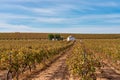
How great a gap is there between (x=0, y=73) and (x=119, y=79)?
10.4 meters

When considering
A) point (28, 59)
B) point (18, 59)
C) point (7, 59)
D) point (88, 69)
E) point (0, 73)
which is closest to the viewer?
point (88, 69)

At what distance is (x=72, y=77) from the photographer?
2172 centimetres

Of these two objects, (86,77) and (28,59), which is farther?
(28,59)

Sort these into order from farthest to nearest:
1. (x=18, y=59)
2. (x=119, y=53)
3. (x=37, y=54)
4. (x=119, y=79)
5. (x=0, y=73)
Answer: (x=119, y=53)
(x=37, y=54)
(x=0, y=73)
(x=119, y=79)
(x=18, y=59)

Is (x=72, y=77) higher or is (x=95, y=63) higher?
(x=95, y=63)

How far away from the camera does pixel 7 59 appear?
18609mm

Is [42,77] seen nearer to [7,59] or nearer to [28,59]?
[28,59]

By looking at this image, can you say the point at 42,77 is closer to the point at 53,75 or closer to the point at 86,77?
the point at 53,75

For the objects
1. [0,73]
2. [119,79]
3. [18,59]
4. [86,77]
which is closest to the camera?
[86,77]

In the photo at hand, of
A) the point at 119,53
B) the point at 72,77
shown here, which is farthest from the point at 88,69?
the point at 119,53

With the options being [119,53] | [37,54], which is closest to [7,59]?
[37,54]

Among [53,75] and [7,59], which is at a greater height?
[7,59]

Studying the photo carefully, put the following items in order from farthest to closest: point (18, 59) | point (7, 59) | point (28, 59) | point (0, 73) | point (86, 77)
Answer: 1. point (0, 73)
2. point (28, 59)
3. point (18, 59)
4. point (7, 59)
5. point (86, 77)

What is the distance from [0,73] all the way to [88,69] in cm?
1046
